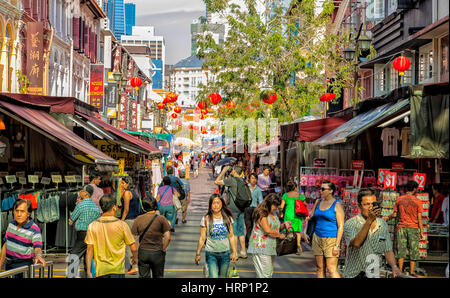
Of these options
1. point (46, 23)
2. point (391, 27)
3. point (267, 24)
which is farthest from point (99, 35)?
point (391, 27)

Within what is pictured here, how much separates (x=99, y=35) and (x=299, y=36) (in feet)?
62.8

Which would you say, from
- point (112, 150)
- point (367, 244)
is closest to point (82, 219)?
point (367, 244)

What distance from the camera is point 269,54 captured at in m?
24.1

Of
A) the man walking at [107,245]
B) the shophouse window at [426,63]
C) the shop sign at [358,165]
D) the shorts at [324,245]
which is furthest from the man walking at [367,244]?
the shophouse window at [426,63]

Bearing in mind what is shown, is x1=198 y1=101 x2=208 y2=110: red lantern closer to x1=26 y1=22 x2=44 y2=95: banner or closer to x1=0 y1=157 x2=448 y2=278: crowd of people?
x1=26 y1=22 x2=44 y2=95: banner

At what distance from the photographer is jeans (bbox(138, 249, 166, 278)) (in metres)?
8.09

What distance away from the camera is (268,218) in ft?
28.4

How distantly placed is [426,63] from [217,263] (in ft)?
44.8

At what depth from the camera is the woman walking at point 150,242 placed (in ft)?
26.6

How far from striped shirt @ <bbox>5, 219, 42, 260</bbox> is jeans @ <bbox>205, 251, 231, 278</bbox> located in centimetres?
233

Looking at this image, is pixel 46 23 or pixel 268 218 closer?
pixel 268 218
